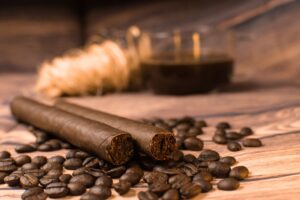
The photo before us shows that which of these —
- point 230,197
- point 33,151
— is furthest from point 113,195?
point 33,151

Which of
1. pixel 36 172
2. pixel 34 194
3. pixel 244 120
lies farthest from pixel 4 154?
pixel 244 120

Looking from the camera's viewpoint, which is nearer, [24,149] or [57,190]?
[57,190]

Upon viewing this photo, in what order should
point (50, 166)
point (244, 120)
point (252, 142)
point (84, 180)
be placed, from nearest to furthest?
1. point (84, 180)
2. point (50, 166)
3. point (252, 142)
4. point (244, 120)

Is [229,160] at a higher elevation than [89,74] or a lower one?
lower

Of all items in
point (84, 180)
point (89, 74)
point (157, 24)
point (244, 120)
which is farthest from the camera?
point (157, 24)

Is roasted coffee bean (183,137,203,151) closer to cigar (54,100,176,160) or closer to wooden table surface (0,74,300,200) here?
wooden table surface (0,74,300,200)

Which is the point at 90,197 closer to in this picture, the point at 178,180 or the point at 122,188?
the point at 122,188

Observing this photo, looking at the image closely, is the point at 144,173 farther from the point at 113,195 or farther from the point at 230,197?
the point at 230,197

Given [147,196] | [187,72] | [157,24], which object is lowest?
[147,196]
